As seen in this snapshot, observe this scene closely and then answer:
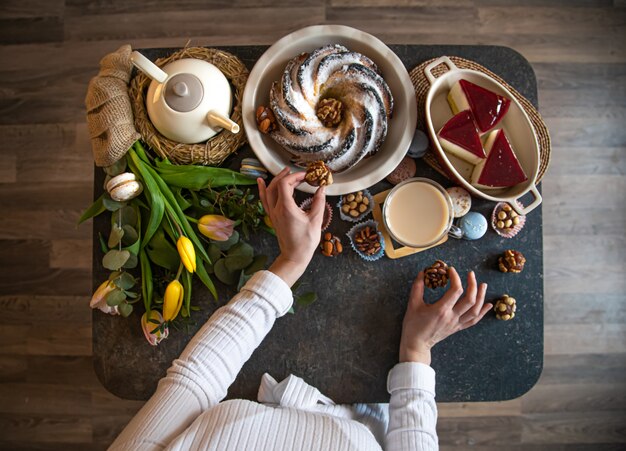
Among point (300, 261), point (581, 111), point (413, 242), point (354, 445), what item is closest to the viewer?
point (354, 445)

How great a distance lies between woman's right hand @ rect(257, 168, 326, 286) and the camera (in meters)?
0.77

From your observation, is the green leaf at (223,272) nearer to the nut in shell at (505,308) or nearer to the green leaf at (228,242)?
the green leaf at (228,242)

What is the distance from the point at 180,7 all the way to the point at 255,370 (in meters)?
1.27

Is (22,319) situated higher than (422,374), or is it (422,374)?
(422,374)

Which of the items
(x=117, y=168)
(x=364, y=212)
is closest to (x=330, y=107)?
(x=364, y=212)

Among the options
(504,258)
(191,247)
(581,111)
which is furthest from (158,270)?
(581,111)

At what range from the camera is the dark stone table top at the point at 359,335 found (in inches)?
38.5

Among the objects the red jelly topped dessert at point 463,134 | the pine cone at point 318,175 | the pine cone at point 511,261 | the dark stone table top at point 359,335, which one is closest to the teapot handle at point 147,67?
the dark stone table top at point 359,335

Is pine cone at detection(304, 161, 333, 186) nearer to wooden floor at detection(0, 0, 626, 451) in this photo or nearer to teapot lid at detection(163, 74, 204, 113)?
teapot lid at detection(163, 74, 204, 113)

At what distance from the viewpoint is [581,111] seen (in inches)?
62.0

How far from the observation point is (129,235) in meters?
0.93

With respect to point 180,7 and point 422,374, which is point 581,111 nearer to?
point 422,374

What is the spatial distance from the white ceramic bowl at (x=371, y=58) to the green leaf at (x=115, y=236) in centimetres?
32

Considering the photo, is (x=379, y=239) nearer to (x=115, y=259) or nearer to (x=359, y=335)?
(x=359, y=335)
